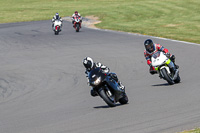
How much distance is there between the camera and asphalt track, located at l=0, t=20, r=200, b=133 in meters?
9.27

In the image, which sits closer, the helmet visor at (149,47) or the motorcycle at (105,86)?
the motorcycle at (105,86)

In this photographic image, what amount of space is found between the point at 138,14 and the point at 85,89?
108ft

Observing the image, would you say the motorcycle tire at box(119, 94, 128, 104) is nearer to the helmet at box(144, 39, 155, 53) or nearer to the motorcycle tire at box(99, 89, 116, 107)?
the motorcycle tire at box(99, 89, 116, 107)

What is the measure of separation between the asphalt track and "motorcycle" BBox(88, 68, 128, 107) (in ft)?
0.91

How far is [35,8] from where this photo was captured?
6281 centimetres

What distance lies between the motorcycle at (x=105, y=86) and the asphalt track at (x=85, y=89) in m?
0.28

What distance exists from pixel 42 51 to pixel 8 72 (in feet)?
20.1

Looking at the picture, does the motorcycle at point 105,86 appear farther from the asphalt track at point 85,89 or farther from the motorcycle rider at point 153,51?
the motorcycle rider at point 153,51

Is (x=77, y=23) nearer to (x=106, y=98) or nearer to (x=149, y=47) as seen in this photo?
(x=149, y=47)

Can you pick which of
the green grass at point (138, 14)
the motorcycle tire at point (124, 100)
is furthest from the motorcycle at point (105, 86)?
the green grass at point (138, 14)

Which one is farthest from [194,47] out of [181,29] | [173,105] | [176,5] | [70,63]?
[176,5]

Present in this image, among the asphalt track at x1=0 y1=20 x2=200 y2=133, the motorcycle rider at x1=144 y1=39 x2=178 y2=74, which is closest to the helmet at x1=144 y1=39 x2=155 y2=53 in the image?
the motorcycle rider at x1=144 y1=39 x2=178 y2=74

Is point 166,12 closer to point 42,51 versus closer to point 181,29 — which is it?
point 181,29

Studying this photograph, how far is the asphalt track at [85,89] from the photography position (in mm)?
9268
